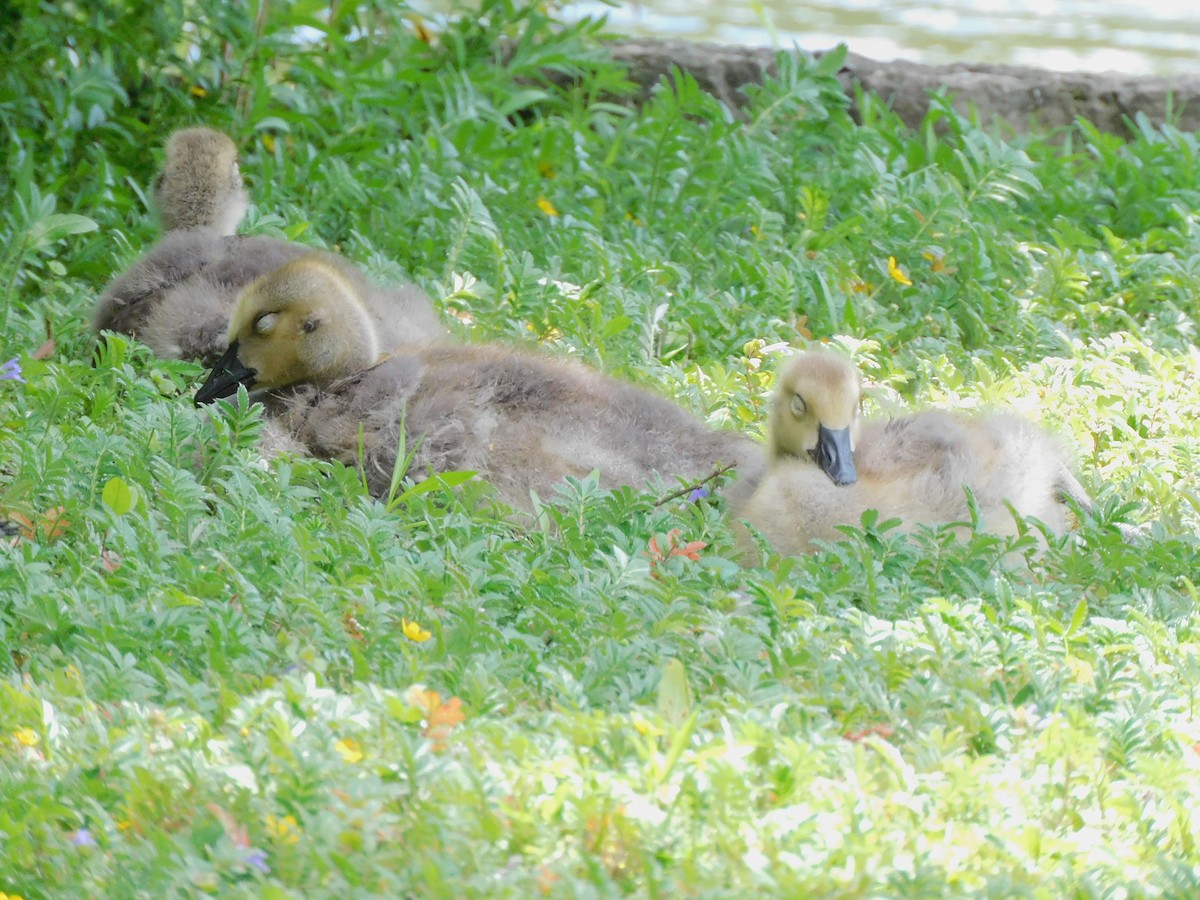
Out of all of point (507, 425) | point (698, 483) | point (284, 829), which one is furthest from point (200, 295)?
point (284, 829)

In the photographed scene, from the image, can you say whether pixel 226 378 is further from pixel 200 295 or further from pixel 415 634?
pixel 415 634

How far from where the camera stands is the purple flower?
259 cm

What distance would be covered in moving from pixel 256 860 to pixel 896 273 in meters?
4.93

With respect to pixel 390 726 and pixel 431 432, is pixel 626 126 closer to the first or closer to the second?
pixel 431 432

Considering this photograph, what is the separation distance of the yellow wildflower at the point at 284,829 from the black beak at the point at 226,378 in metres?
2.62

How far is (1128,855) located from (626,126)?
6299 millimetres

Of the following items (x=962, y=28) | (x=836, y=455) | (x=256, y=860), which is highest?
(x=256, y=860)

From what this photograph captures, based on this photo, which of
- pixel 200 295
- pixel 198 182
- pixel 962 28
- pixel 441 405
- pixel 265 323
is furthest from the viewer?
pixel 962 28

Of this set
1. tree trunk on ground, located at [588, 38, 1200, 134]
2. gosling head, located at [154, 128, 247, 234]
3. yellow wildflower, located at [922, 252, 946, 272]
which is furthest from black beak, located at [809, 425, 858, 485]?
tree trunk on ground, located at [588, 38, 1200, 134]

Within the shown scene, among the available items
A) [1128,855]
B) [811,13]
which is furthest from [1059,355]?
[811,13]

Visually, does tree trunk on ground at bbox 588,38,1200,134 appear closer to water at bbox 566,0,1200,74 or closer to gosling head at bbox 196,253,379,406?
water at bbox 566,0,1200,74

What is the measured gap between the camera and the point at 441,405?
16.0ft

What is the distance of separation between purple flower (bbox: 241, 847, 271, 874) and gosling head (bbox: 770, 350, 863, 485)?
224 cm

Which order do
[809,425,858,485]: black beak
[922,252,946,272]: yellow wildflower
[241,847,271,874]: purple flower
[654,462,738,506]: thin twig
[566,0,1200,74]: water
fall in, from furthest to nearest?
[566,0,1200,74]: water → [922,252,946,272]: yellow wildflower → [654,462,738,506]: thin twig → [809,425,858,485]: black beak → [241,847,271,874]: purple flower
